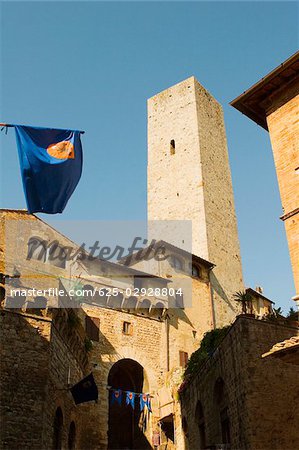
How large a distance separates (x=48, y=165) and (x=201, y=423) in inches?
488

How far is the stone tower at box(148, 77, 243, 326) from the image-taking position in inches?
1458

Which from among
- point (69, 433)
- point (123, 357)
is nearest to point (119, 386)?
point (123, 357)

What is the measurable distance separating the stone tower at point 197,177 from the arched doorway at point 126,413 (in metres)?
7.39

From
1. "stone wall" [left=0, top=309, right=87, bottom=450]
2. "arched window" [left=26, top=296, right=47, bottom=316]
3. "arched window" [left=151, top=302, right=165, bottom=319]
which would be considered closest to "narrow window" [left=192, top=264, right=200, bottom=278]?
"arched window" [left=151, top=302, right=165, bottom=319]

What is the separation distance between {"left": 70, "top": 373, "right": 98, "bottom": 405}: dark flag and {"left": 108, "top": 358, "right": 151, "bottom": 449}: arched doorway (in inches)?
316

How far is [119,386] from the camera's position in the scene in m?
29.0

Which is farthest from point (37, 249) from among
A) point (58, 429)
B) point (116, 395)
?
point (58, 429)

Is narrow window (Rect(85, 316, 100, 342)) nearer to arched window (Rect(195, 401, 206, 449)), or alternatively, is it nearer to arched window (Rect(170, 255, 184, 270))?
arched window (Rect(170, 255, 184, 270))

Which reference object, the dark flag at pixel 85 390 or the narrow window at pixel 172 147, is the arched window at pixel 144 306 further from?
the narrow window at pixel 172 147

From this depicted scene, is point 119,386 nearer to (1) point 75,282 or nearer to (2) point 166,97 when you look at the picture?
(1) point 75,282

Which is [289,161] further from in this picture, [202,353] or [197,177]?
[197,177]

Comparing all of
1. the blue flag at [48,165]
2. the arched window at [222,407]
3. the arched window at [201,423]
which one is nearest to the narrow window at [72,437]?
the arched window at [201,423]

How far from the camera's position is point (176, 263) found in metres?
32.9

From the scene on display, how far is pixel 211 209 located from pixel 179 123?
9080 mm
